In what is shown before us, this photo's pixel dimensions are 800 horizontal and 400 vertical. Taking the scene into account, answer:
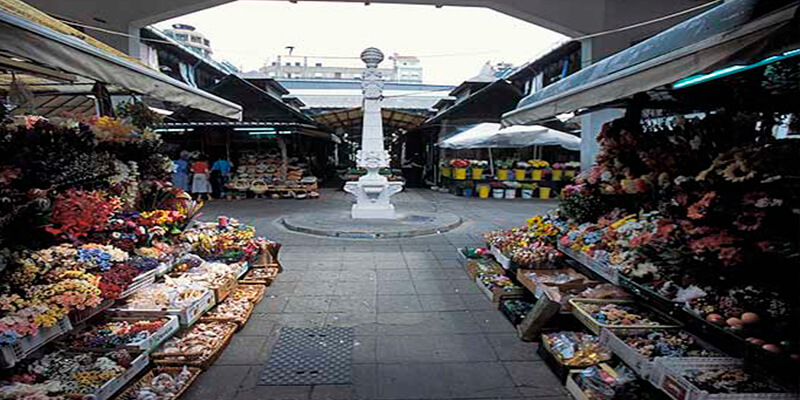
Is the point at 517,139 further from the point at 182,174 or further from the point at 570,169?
the point at 182,174

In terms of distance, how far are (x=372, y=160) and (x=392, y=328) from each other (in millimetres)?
5890

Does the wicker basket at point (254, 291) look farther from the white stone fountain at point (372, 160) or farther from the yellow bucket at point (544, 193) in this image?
the yellow bucket at point (544, 193)

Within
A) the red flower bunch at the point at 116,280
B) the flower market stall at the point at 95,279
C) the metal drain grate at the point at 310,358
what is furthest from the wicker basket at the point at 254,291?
the red flower bunch at the point at 116,280

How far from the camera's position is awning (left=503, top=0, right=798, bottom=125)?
182 cm

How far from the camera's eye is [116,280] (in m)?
3.26

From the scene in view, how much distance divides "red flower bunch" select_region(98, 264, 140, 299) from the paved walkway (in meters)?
0.99

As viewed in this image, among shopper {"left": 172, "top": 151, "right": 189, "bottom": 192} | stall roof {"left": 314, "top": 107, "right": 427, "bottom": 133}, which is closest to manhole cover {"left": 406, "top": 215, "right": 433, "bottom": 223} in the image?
stall roof {"left": 314, "top": 107, "right": 427, "bottom": 133}

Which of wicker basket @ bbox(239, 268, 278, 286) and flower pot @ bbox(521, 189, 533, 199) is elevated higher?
Answer: flower pot @ bbox(521, 189, 533, 199)

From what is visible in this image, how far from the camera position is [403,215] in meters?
9.91

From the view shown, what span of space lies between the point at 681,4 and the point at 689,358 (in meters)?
10.0

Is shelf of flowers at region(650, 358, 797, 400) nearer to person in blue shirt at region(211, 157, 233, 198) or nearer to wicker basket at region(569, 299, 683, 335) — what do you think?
wicker basket at region(569, 299, 683, 335)

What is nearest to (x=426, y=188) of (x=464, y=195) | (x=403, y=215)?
(x=464, y=195)

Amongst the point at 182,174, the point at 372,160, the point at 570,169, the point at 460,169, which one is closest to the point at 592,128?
the point at 570,169

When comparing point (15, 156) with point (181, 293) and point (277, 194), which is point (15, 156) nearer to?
point (181, 293)
